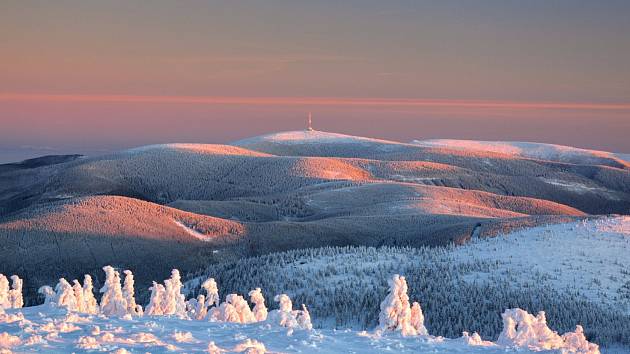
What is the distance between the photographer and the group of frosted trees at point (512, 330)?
2412cm

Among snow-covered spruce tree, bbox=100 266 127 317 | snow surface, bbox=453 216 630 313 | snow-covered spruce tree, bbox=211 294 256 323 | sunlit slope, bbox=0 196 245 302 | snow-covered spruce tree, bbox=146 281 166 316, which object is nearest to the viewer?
snow-covered spruce tree, bbox=211 294 256 323

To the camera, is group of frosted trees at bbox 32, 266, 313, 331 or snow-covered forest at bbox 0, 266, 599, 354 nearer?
snow-covered forest at bbox 0, 266, 599, 354

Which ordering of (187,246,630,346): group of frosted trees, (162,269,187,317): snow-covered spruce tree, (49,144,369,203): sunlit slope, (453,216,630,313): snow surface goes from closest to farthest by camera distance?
(162,269,187,317): snow-covered spruce tree < (187,246,630,346): group of frosted trees < (453,216,630,313): snow surface < (49,144,369,203): sunlit slope

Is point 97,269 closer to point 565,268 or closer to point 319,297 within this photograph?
point 319,297

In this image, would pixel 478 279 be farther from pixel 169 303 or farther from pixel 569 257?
pixel 169 303

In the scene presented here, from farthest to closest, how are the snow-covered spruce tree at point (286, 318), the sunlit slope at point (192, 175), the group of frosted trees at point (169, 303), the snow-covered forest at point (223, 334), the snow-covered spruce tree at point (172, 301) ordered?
the sunlit slope at point (192, 175) → the snow-covered spruce tree at point (172, 301) → the group of frosted trees at point (169, 303) → the snow-covered spruce tree at point (286, 318) → the snow-covered forest at point (223, 334)

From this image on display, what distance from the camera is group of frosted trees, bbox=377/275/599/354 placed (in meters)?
24.1

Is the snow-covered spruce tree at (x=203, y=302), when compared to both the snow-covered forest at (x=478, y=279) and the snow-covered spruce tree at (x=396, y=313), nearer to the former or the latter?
the snow-covered spruce tree at (x=396, y=313)

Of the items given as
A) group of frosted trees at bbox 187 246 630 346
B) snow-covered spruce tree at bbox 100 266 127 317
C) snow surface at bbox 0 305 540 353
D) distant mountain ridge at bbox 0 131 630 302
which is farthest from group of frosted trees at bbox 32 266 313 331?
distant mountain ridge at bbox 0 131 630 302

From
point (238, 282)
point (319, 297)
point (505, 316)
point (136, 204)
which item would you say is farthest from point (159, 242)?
point (505, 316)

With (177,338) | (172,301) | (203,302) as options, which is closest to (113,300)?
(172,301)

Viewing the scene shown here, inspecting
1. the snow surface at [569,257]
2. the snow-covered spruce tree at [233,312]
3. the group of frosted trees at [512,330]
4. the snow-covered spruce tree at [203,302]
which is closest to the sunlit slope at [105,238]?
the snow surface at [569,257]

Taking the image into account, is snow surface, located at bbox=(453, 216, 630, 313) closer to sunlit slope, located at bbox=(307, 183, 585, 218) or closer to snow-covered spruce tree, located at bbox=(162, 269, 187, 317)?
snow-covered spruce tree, located at bbox=(162, 269, 187, 317)

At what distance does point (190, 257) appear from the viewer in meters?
87.1
